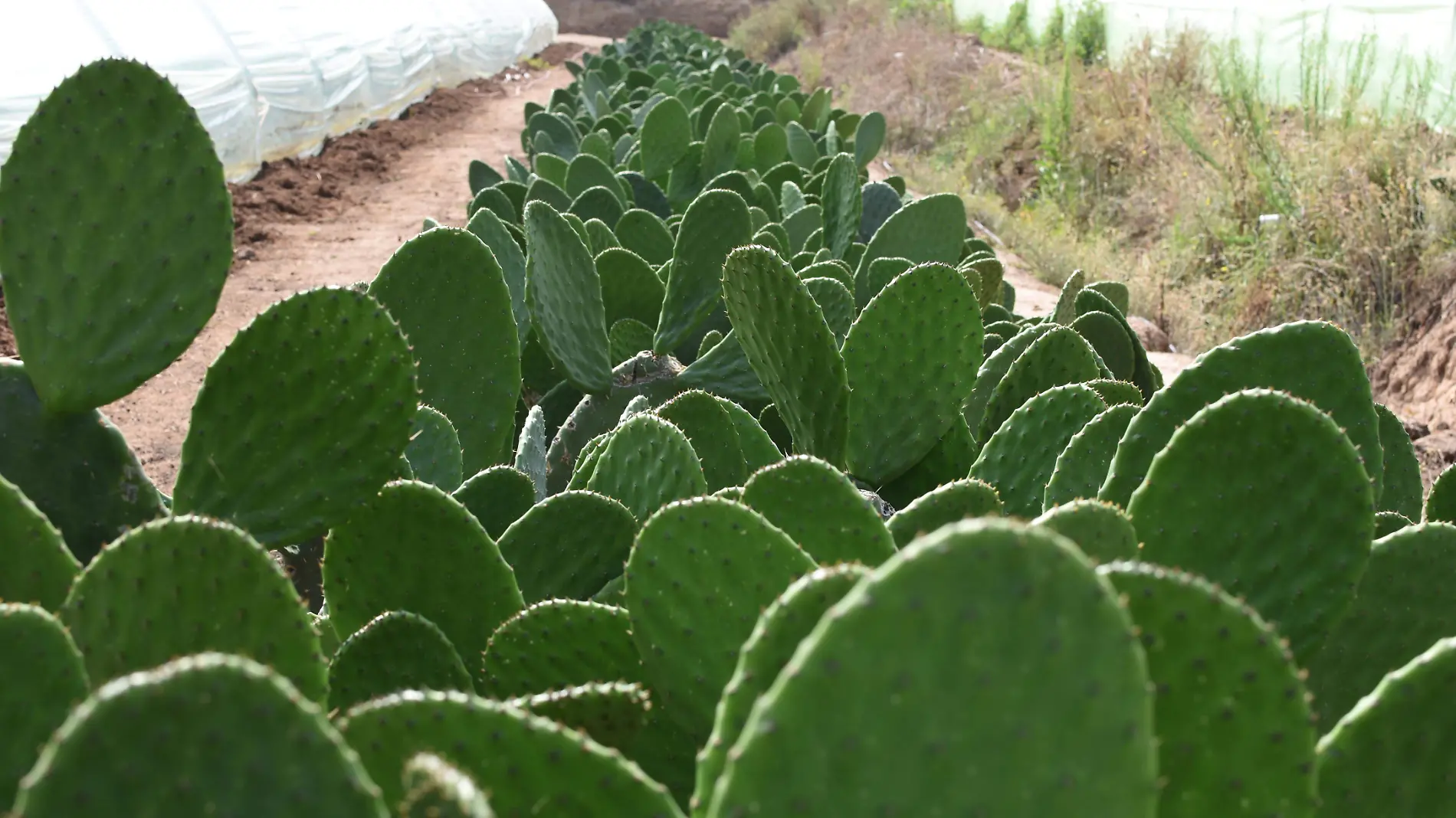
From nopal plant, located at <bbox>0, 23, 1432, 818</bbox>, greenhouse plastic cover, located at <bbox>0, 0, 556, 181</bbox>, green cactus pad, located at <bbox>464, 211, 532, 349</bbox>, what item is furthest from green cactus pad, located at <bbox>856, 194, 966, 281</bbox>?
greenhouse plastic cover, located at <bbox>0, 0, 556, 181</bbox>

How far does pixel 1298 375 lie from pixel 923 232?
2164 millimetres

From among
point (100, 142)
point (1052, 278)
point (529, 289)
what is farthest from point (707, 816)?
point (1052, 278)

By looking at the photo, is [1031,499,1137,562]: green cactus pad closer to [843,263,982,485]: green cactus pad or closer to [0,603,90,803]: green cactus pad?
[0,603,90,803]: green cactus pad

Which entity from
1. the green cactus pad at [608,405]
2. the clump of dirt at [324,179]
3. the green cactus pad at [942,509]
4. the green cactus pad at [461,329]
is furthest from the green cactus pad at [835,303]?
the clump of dirt at [324,179]

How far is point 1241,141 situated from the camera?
9406mm

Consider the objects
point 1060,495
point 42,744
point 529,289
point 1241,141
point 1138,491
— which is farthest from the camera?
point 1241,141

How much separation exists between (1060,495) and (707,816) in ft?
2.40

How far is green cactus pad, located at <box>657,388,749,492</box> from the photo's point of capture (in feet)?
4.94

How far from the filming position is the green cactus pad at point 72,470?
1.05 m

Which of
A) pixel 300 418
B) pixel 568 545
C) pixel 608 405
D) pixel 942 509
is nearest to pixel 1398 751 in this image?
pixel 942 509

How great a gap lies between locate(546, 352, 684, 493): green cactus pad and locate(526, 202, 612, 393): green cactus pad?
0.03 metres

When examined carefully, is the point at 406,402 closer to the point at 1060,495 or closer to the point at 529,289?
the point at 1060,495

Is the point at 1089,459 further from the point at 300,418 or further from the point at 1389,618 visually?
the point at 300,418

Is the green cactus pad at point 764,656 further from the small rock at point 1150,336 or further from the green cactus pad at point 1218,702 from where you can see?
the small rock at point 1150,336
